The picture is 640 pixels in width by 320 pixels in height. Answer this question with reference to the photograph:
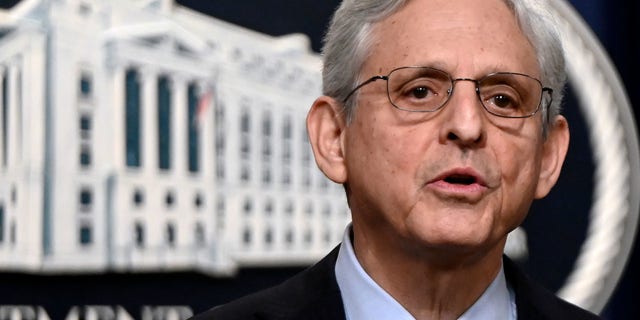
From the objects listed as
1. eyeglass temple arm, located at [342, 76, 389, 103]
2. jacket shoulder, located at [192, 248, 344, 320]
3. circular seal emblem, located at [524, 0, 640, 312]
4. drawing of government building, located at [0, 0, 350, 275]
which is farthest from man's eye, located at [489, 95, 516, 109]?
circular seal emblem, located at [524, 0, 640, 312]

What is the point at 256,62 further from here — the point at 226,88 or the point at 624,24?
the point at 624,24

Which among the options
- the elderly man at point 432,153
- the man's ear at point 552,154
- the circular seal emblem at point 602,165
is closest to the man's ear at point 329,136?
the elderly man at point 432,153

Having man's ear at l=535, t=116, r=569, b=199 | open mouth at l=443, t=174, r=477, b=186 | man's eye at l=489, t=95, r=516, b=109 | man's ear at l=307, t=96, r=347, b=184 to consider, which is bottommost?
man's ear at l=535, t=116, r=569, b=199

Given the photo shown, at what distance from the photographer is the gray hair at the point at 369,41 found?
1.10 m

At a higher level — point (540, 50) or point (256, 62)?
point (540, 50)

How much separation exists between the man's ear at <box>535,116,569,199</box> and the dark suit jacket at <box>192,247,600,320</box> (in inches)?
4.0

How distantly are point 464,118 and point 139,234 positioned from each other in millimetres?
767

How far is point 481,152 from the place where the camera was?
40.2 inches

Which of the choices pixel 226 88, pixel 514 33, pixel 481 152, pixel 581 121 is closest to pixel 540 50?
pixel 514 33

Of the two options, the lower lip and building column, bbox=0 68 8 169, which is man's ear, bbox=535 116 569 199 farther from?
building column, bbox=0 68 8 169

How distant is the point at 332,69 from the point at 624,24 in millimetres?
968

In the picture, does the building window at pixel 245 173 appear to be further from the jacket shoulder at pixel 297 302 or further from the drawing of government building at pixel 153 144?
the jacket shoulder at pixel 297 302

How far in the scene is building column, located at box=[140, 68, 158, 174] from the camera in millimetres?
1653

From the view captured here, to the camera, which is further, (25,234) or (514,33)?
(25,234)
